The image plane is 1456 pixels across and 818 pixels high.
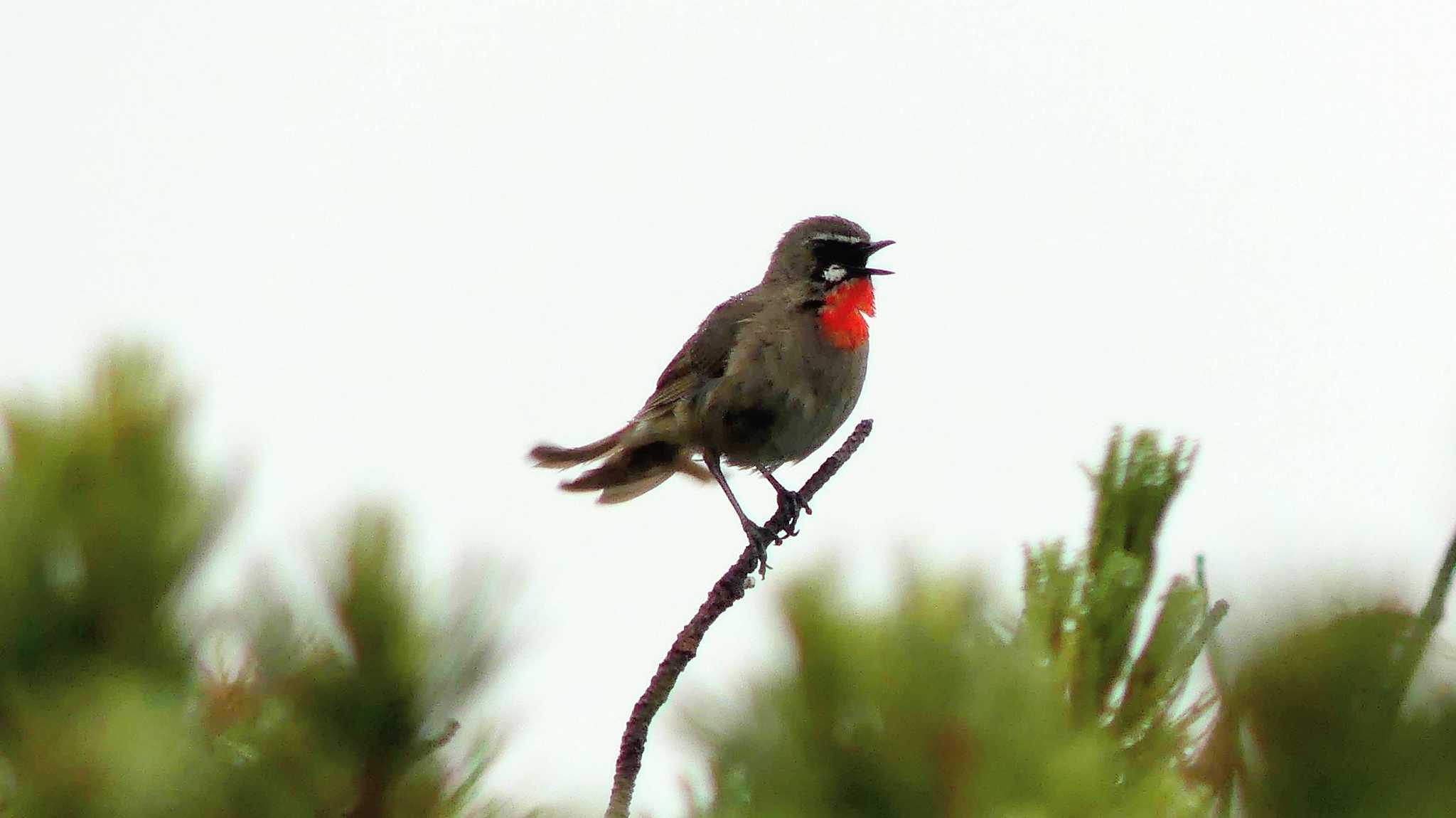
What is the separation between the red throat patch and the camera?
22.5ft

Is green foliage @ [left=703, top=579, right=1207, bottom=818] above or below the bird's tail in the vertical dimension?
below

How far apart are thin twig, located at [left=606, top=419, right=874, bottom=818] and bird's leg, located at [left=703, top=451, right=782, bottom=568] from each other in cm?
200

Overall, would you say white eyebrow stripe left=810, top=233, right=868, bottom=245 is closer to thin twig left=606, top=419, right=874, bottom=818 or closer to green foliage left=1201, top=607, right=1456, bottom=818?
thin twig left=606, top=419, right=874, bottom=818

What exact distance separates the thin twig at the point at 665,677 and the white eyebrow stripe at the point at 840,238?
3.97 metres

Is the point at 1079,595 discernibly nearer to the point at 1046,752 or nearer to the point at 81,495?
the point at 1046,752

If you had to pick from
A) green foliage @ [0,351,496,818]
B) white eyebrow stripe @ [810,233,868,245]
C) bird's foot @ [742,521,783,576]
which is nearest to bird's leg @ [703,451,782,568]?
bird's foot @ [742,521,783,576]

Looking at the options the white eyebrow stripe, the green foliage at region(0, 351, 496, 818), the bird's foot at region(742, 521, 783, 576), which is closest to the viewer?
the green foliage at region(0, 351, 496, 818)

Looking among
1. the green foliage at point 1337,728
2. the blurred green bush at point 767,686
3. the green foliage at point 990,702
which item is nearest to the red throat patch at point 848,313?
the blurred green bush at point 767,686

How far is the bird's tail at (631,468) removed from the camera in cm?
717

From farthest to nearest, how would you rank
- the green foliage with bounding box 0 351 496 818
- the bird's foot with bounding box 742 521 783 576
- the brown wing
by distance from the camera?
the brown wing
the bird's foot with bounding box 742 521 783 576
the green foliage with bounding box 0 351 496 818

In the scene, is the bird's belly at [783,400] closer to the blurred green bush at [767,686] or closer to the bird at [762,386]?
the bird at [762,386]

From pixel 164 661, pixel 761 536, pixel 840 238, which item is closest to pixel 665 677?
pixel 164 661

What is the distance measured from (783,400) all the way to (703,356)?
529 millimetres

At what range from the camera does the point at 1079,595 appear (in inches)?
101
